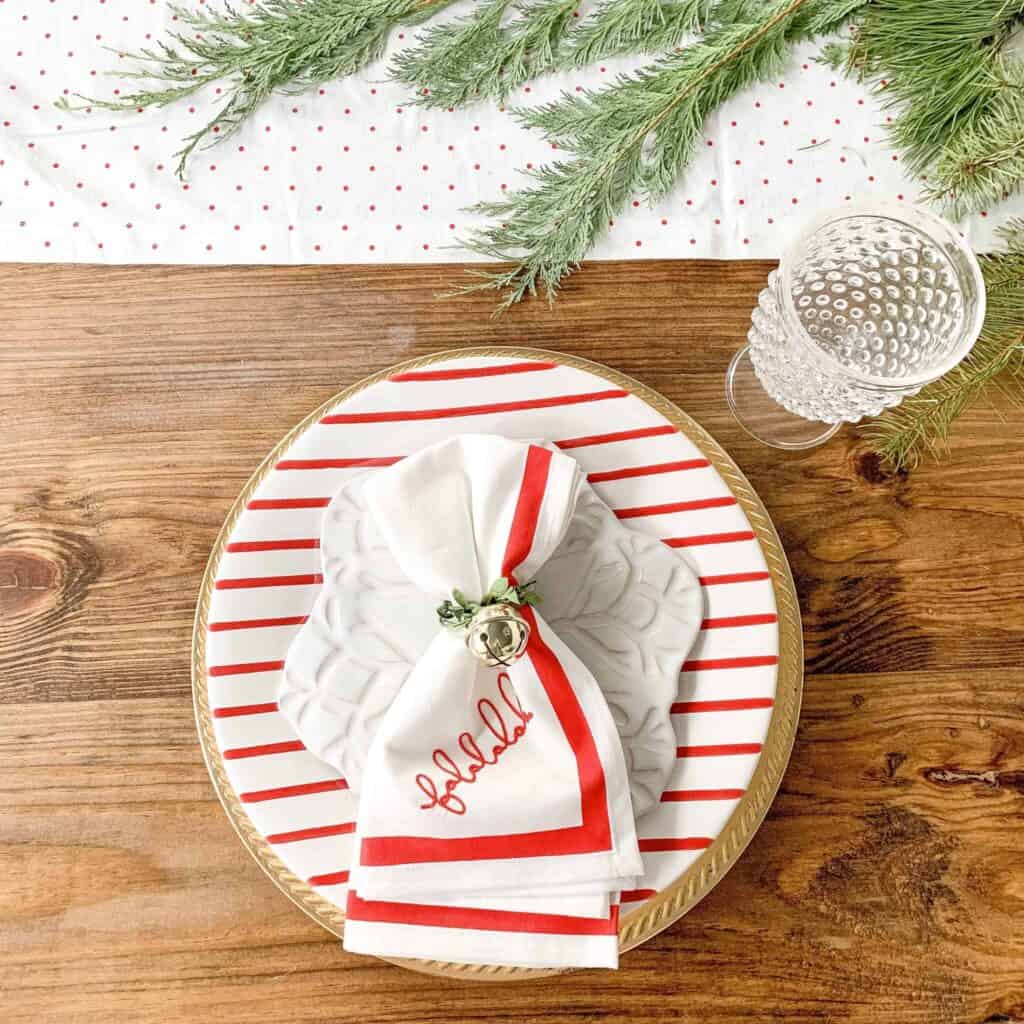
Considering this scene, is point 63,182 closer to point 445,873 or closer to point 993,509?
point 445,873

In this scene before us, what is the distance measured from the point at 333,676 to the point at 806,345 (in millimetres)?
357

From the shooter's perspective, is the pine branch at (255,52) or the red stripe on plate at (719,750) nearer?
the red stripe on plate at (719,750)

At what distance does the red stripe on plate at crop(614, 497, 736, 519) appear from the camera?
0.55 m

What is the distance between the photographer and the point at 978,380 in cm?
59

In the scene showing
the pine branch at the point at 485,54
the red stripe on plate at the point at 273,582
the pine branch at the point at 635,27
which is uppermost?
the pine branch at the point at 635,27

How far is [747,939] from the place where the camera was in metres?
0.58

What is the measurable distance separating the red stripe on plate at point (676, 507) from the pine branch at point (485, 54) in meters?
0.36

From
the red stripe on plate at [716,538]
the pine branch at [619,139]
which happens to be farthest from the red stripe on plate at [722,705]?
the pine branch at [619,139]

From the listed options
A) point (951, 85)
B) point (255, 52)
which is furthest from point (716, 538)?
point (255, 52)

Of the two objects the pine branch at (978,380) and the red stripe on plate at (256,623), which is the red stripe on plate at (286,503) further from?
the pine branch at (978,380)

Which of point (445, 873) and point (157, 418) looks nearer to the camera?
point (445, 873)

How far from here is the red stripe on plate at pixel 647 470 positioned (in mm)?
558

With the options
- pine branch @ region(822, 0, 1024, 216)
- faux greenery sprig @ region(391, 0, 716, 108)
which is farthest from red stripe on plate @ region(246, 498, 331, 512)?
pine branch @ region(822, 0, 1024, 216)

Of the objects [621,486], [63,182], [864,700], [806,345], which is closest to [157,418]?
[63,182]
